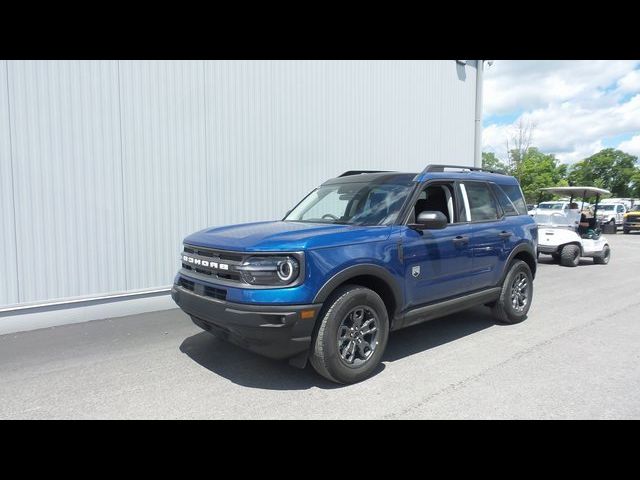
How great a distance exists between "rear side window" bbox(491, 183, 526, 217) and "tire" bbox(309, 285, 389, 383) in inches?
109

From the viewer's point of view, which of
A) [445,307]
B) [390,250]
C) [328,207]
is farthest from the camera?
[328,207]

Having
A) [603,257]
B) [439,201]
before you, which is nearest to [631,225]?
[603,257]

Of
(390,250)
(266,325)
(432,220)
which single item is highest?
(432,220)

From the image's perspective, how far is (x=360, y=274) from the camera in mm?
3801

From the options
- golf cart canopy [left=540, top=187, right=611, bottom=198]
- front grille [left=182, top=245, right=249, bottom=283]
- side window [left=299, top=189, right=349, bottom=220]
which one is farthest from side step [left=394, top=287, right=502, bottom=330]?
golf cart canopy [left=540, top=187, right=611, bottom=198]

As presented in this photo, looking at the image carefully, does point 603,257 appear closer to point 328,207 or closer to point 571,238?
point 571,238

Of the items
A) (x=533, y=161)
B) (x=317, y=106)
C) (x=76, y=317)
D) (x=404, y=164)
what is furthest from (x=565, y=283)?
(x=533, y=161)

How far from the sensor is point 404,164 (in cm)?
1018

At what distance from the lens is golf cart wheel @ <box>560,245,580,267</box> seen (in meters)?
11.4

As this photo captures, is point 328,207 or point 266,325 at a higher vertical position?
point 328,207

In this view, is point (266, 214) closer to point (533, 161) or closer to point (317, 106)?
point (317, 106)

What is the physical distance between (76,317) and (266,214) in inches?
133

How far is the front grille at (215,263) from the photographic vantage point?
3650mm

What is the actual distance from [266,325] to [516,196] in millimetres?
4493
